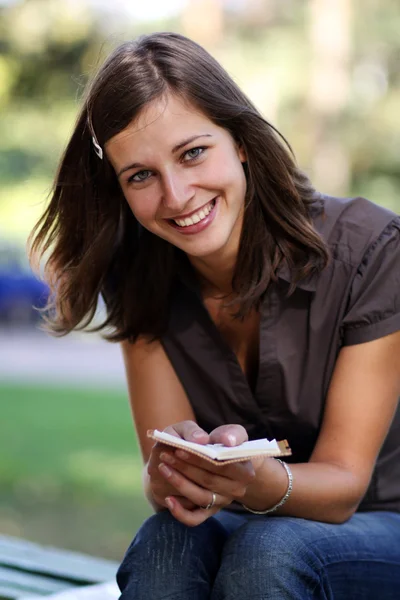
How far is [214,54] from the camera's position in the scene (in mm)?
14227

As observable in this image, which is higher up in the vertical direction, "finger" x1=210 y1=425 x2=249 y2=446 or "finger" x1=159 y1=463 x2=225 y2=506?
"finger" x1=210 y1=425 x2=249 y2=446

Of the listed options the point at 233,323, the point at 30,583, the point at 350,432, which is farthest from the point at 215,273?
the point at 30,583

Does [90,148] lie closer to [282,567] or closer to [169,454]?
[169,454]

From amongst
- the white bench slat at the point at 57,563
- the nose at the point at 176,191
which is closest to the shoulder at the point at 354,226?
the nose at the point at 176,191

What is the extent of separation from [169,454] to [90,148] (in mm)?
816

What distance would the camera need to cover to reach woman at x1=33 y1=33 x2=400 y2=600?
2143 mm

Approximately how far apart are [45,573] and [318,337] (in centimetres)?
129

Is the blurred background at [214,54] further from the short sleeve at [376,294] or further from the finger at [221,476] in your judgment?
the finger at [221,476]

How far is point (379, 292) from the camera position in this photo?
231 centimetres

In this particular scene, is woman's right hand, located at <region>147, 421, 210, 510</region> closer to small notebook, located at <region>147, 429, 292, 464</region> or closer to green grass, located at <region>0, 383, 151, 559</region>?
small notebook, located at <region>147, 429, 292, 464</region>

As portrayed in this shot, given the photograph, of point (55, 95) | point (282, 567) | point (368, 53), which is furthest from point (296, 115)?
point (282, 567)

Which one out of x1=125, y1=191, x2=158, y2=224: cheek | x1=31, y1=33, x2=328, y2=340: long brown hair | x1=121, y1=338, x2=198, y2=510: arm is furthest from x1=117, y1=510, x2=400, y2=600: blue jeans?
x1=125, y1=191, x2=158, y2=224: cheek

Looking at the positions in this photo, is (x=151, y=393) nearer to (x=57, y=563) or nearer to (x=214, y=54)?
(x=57, y=563)

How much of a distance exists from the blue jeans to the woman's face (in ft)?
2.17
